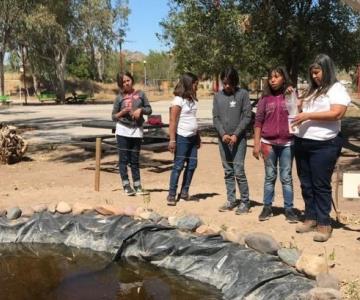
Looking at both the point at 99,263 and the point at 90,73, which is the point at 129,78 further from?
the point at 90,73

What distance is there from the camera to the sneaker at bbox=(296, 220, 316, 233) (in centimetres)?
570

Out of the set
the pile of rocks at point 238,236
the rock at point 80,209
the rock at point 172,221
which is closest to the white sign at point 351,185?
the pile of rocks at point 238,236

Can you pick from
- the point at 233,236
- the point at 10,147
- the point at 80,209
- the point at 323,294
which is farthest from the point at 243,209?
the point at 10,147

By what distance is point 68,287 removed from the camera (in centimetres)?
505

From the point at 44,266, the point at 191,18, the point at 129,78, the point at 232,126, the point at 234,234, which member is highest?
the point at 191,18

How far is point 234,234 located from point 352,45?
13755mm

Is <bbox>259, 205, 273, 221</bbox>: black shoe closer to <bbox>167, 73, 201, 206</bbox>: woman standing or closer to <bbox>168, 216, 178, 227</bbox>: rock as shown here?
<bbox>168, 216, 178, 227</bbox>: rock

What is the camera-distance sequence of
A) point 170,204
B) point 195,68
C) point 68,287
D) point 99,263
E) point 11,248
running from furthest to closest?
point 195,68 < point 170,204 < point 11,248 < point 99,263 < point 68,287

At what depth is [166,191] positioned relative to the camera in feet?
27.4

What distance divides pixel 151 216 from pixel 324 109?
2.03m

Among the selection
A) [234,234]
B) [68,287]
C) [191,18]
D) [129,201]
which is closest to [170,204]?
[129,201]

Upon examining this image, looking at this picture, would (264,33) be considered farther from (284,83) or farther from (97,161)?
(284,83)

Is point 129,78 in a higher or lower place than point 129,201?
higher

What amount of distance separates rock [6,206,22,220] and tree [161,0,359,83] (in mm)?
10714
